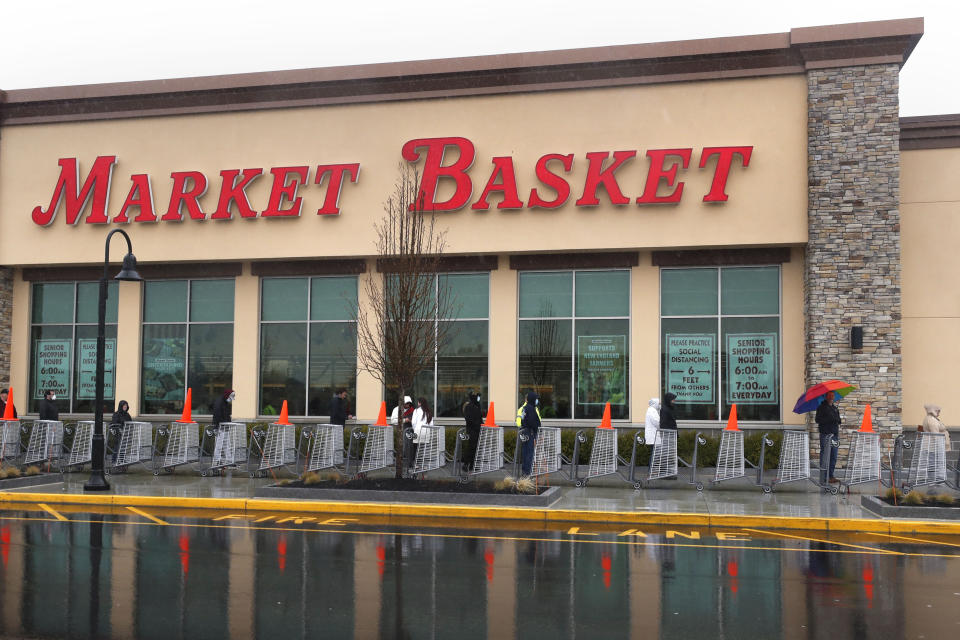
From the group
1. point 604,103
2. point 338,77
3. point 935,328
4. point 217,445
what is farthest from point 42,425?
point 935,328

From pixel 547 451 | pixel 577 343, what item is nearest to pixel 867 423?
pixel 547 451

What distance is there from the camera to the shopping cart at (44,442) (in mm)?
20031

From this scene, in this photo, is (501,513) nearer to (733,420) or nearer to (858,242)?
(733,420)

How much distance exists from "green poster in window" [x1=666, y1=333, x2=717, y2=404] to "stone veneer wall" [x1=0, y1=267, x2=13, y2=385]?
55.5ft

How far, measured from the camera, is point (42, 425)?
20.4m

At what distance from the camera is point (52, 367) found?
23922 mm

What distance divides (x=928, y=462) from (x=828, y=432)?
1.82 meters

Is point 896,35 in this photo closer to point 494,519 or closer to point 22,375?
point 494,519

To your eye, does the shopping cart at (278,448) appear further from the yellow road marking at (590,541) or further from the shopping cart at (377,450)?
the yellow road marking at (590,541)

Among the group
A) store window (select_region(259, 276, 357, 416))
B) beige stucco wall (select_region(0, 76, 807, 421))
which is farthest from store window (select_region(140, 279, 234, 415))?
store window (select_region(259, 276, 357, 416))

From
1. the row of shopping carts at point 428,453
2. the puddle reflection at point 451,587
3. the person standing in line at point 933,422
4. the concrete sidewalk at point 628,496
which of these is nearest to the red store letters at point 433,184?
the row of shopping carts at point 428,453

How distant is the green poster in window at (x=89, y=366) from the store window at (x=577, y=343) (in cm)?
1071

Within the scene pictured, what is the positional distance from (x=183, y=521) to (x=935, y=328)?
51.7 ft

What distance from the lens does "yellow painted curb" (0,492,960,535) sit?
13.4 metres
